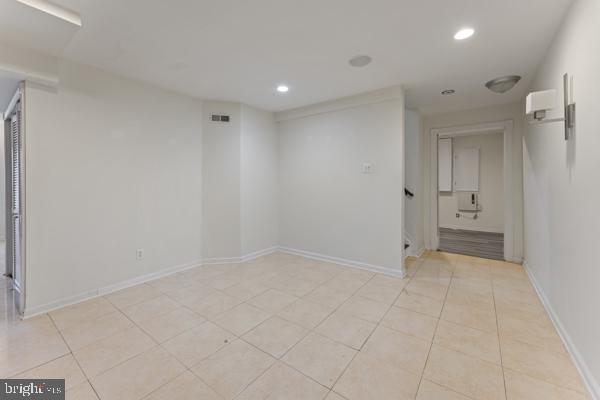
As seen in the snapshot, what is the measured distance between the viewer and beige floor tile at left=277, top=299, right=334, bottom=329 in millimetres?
2287

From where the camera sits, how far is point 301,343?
1.99 meters

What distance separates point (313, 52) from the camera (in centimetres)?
244

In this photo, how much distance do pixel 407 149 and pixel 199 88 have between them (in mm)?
3290

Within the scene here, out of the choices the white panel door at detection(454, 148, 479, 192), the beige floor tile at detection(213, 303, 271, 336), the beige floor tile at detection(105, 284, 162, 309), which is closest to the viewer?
the beige floor tile at detection(213, 303, 271, 336)

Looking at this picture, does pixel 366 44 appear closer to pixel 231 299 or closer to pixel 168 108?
pixel 168 108

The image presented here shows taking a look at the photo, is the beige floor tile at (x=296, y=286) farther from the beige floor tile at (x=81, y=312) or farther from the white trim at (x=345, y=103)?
the white trim at (x=345, y=103)

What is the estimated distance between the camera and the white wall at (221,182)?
381cm

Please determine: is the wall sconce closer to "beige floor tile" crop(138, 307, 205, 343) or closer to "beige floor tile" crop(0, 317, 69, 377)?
"beige floor tile" crop(138, 307, 205, 343)

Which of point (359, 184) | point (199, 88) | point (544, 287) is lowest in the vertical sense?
point (544, 287)

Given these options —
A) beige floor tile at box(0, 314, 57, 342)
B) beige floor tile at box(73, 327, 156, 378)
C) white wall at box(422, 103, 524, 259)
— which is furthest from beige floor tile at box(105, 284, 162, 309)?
white wall at box(422, 103, 524, 259)

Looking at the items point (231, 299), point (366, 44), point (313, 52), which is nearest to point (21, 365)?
point (231, 299)

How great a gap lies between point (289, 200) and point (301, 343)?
2.77m

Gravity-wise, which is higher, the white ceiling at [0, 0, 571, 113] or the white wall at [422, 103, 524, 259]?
the white ceiling at [0, 0, 571, 113]

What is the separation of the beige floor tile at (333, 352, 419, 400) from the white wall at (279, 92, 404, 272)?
1.84m
